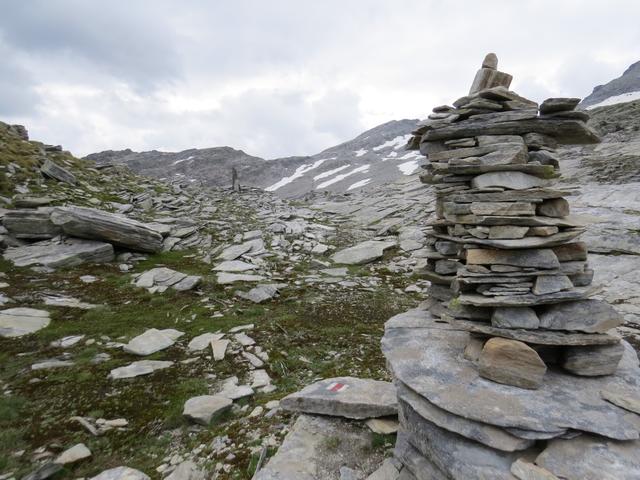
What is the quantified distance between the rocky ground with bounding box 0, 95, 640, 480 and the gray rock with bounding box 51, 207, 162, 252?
1.33ft

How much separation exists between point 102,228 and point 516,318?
772 inches

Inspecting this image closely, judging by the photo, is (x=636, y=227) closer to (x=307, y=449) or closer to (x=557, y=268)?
(x=557, y=268)

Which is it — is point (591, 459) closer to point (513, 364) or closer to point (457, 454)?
point (513, 364)

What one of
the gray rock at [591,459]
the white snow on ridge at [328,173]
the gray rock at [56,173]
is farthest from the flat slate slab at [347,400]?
the white snow on ridge at [328,173]

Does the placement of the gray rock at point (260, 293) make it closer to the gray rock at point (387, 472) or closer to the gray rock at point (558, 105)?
the gray rock at point (387, 472)

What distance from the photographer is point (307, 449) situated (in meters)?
5.31

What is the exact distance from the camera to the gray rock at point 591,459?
3.46m

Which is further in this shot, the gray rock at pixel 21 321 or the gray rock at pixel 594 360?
the gray rock at pixel 21 321

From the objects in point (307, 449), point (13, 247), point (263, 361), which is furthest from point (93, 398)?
point (13, 247)

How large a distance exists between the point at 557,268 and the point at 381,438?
154 inches

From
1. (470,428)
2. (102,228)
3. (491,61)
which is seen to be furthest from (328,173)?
(470,428)

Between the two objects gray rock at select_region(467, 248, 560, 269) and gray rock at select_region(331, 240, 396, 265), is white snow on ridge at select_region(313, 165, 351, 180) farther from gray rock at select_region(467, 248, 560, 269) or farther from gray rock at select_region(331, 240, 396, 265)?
gray rock at select_region(467, 248, 560, 269)

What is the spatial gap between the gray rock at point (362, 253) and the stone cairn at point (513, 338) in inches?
485

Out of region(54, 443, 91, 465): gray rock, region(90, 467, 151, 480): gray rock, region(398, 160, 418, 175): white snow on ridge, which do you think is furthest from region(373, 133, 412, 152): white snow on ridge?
region(90, 467, 151, 480): gray rock
